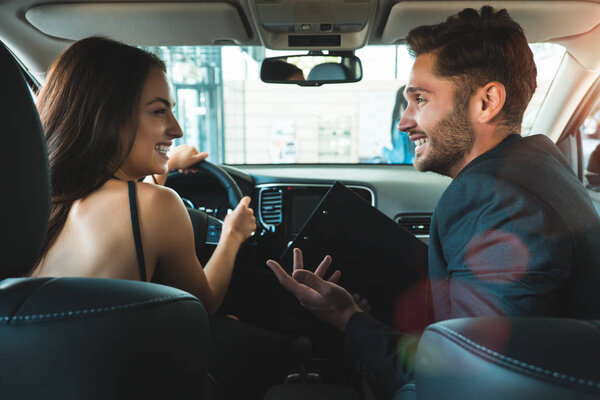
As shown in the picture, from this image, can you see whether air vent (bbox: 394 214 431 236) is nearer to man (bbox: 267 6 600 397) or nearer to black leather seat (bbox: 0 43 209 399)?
man (bbox: 267 6 600 397)

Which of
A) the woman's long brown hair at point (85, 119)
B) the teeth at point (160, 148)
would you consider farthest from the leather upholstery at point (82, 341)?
the teeth at point (160, 148)

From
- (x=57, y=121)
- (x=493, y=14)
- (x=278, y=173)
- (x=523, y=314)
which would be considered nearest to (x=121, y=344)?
(x=523, y=314)

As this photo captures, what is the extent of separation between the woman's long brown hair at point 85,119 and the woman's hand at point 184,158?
96 cm

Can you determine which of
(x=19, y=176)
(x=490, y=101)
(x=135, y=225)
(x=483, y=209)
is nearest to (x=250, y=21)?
(x=490, y=101)

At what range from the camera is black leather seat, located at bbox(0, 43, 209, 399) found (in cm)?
85

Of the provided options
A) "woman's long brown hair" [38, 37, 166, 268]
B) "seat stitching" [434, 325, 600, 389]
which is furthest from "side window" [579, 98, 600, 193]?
"seat stitching" [434, 325, 600, 389]

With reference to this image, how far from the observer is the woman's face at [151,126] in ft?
5.60

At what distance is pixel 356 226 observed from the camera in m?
2.11

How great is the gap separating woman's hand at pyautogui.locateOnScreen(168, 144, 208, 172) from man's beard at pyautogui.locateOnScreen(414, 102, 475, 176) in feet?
4.33

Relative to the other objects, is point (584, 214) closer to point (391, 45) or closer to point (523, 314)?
point (523, 314)

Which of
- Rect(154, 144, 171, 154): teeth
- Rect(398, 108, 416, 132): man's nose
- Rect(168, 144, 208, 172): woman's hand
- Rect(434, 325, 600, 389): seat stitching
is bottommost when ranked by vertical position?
Rect(434, 325, 600, 389): seat stitching

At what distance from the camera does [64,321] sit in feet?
2.79

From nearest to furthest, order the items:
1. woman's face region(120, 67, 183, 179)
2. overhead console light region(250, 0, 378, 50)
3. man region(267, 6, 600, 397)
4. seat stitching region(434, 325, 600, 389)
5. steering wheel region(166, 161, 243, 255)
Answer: seat stitching region(434, 325, 600, 389) < man region(267, 6, 600, 397) < woman's face region(120, 67, 183, 179) < overhead console light region(250, 0, 378, 50) < steering wheel region(166, 161, 243, 255)

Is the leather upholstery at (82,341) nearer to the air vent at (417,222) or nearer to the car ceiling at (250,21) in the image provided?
the car ceiling at (250,21)
